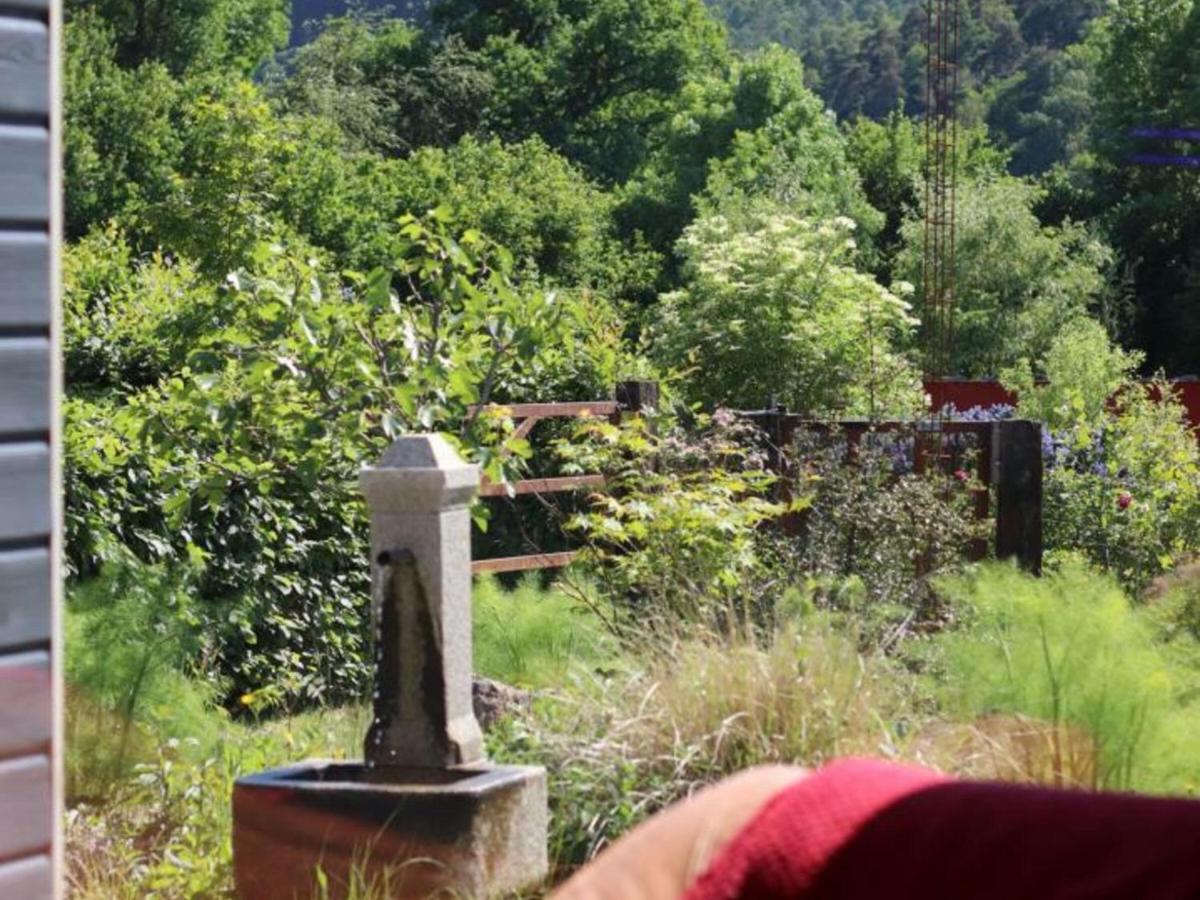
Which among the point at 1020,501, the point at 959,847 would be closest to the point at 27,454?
the point at 959,847

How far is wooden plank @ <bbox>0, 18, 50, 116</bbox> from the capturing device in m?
2.95

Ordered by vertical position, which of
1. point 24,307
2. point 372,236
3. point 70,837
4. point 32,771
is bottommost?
point 70,837

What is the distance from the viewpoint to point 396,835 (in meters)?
4.96

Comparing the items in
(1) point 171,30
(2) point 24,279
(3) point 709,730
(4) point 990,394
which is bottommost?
(3) point 709,730

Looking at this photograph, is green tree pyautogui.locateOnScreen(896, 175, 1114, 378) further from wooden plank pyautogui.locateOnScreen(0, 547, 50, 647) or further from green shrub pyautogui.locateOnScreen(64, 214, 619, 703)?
wooden plank pyautogui.locateOnScreen(0, 547, 50, 647)

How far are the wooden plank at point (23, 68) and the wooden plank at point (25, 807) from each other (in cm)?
104

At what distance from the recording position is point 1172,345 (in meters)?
33.9

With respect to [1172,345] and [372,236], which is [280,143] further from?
[1172,345]

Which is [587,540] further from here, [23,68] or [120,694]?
[23,68]

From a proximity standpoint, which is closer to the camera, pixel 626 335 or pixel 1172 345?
pixel 626 335

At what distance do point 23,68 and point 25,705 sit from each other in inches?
40.2

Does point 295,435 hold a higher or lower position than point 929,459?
higher

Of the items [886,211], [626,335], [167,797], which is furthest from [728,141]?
[167,797]

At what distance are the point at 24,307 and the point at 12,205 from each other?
163mm
